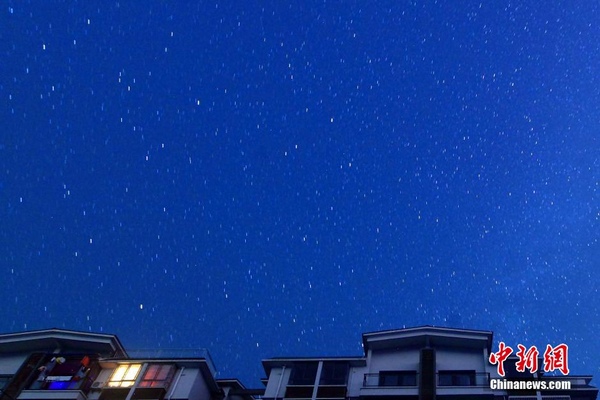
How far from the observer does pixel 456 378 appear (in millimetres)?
40688

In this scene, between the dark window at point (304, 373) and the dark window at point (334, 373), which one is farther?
the dark window at point (304, 373)

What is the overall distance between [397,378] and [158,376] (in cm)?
1503

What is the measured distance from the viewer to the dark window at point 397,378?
41.3 metres

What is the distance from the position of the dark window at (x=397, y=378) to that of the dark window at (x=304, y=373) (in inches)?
164

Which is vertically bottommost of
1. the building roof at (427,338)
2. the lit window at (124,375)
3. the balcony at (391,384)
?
the lit window at (124,375)

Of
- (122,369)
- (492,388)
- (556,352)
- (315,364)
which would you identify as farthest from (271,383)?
(556,352)

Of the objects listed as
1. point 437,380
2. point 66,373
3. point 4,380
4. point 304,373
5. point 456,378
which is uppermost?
point 456,378

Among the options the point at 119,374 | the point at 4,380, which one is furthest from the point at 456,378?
the point at 4,380

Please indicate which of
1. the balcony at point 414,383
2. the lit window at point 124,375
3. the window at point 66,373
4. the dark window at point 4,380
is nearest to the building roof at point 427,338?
the balcony at point 414,383

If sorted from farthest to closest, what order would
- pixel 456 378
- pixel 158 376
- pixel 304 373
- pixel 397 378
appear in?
pixel 158 376, pixel 304 373, pixel 397 378, pixel 456 378

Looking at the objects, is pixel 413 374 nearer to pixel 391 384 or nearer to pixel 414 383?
pixel 414 383

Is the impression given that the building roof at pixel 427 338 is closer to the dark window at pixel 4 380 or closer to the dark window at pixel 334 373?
the dark window at pixel 334 373

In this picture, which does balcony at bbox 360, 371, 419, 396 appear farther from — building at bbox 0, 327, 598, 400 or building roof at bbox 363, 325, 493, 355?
building roof at bbox 363, 325, 493, 355

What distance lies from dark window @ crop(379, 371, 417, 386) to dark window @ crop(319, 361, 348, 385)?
2.25m
